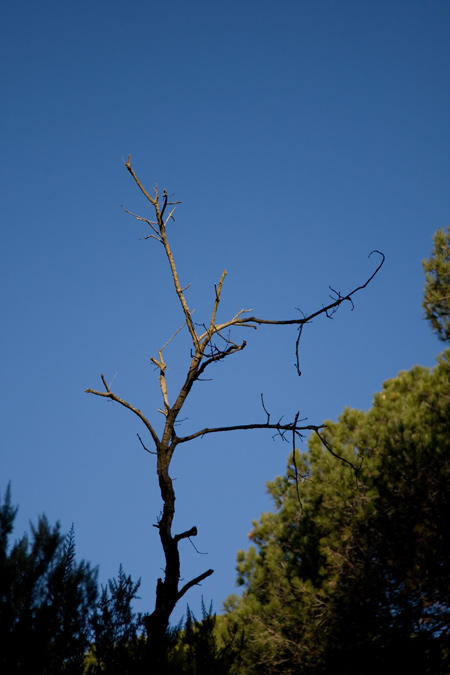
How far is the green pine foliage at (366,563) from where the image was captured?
7676 millimetres

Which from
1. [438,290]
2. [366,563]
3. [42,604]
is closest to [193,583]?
[42,604]

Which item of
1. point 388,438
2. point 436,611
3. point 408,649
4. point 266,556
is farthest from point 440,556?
point 266,556

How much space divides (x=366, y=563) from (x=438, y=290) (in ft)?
20.8

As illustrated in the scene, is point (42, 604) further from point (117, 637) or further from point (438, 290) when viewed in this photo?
point (438, 290)

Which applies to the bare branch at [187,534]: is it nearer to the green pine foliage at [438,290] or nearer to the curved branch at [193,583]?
the curved branch at [193,583]

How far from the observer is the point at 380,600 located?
7.93 m

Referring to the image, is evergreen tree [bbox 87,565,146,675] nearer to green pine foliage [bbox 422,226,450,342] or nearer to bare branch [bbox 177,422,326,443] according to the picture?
bare branch [bbox 177,422,326,443]

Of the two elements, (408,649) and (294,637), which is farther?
(294,637)

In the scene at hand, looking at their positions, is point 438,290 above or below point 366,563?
above

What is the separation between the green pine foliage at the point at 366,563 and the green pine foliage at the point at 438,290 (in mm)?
2573

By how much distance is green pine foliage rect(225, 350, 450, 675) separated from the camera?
768 centimetres

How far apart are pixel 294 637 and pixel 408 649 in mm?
1691

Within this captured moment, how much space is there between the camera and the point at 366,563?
8.23 meters

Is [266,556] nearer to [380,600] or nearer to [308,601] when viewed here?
[308,601]
